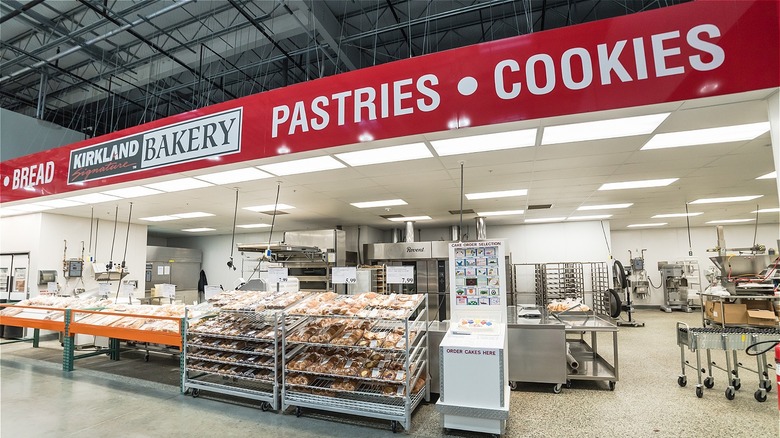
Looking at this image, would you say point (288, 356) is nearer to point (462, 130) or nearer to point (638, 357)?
point (462, 130)

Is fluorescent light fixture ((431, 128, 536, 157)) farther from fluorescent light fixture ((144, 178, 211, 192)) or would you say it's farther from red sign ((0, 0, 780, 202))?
fluorescent light fixture ((144, 178, 211, 192))

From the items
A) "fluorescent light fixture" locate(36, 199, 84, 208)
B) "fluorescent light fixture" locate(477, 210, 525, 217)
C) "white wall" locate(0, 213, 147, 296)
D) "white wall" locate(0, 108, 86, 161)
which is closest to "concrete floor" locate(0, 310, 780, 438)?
"fluorescent light fixture" locate(36, 199, 84, 208)

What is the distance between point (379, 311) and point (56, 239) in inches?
331

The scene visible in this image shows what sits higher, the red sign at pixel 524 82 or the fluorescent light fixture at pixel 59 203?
the red sign at pixel 524 82

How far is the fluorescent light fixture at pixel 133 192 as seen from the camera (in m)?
5.72

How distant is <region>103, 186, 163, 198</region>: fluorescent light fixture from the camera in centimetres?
572

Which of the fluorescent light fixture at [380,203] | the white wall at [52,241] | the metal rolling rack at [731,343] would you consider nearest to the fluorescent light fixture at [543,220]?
the fluorescent light fixture at [380,203]

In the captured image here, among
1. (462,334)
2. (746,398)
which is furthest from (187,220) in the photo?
(746,398)

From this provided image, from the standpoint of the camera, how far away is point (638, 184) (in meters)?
6.00

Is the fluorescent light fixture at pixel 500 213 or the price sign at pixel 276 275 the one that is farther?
the fluorescent light fixture at pixel 500 213

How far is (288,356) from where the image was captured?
403cm
